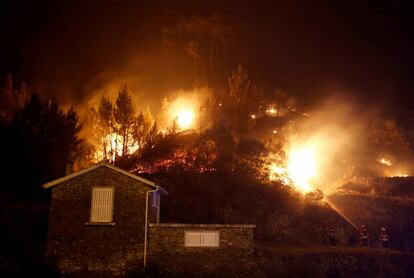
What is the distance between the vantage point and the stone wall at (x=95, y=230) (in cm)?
2266

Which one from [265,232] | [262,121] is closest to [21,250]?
[265,232]

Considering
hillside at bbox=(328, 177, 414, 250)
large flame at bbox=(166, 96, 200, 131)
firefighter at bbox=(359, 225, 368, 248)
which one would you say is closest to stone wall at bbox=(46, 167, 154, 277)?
firefighter at bbox=(359, 225, 368, 248)

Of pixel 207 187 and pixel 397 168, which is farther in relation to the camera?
pixel 397 168

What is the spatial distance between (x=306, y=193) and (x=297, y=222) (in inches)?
244

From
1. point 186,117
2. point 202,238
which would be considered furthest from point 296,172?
point 186,117

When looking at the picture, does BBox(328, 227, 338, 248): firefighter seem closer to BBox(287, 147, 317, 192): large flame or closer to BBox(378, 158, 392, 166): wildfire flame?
BBox(287, 147, 317, 192): large flame

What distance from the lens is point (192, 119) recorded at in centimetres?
6600

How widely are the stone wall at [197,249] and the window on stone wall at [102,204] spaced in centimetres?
283

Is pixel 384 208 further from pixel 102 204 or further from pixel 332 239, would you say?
pixel 102 204

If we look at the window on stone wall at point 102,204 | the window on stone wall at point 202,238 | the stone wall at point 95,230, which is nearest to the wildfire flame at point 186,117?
the stone wall at point 95,230

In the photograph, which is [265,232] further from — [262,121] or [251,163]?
[262,121]

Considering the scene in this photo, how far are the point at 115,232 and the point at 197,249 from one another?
189 inches

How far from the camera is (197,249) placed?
881 inches

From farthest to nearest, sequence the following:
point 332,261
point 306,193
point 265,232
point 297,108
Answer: point 297,108 → point 306,193 → point 265,232 → point 332,261
